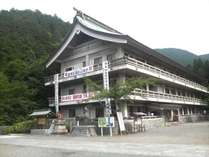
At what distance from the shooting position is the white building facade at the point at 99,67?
24625 millimetres

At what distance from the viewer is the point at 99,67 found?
25234mm

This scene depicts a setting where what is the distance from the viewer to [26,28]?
45875mm

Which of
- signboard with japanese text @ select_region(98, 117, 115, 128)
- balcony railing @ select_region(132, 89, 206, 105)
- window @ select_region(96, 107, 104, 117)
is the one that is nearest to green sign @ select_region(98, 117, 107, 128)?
signboard with japanese text @ select_region(98, 117, 115, 128)

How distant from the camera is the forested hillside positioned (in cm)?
2817

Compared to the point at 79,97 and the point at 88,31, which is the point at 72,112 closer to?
the point at 79,97

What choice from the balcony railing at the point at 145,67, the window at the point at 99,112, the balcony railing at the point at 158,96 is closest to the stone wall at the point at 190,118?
the balcony railing at the point at 158,96

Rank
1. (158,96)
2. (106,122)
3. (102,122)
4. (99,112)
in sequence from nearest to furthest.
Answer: (106,122) → (102,122) → (99,112) → (158,96)

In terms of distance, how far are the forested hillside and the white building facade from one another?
6.25 feet

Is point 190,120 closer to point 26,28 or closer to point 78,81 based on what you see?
point 78,81

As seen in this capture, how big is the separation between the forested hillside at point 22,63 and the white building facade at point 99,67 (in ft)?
6.25

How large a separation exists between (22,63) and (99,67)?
1259 centimetres

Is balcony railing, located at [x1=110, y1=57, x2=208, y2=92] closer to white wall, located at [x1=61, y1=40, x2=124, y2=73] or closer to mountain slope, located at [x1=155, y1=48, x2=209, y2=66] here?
white wall, located at [x1=61, y1=40, x2=124, y2=73]

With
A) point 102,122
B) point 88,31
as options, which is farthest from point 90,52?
point 102,122

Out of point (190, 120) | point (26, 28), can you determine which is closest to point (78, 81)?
point (190, 120)
